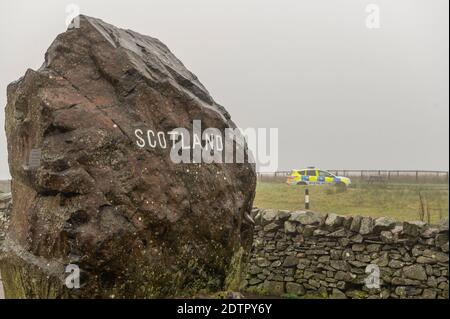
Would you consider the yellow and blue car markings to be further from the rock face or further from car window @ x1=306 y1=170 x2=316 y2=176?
the rock face

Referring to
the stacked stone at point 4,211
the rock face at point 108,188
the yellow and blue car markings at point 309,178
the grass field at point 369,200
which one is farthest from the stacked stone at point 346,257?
the yellow and blue car markings at point 309,178

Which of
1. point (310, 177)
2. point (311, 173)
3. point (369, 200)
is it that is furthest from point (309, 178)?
point (369, 200)

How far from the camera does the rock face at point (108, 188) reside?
4.86m

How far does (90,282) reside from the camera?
4793 millimetres

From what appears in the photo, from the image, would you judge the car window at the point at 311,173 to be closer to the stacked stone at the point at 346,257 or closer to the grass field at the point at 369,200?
the grass field at the point at 369,200

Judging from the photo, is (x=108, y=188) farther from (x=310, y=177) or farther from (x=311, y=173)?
(x=311, y=173)

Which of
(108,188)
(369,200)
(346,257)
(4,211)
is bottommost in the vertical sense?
(346,257)

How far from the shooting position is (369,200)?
48.8 feet

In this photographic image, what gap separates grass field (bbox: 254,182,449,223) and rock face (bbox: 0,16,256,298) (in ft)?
24.1

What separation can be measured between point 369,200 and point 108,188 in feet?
37.6

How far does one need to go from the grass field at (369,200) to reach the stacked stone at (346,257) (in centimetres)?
192

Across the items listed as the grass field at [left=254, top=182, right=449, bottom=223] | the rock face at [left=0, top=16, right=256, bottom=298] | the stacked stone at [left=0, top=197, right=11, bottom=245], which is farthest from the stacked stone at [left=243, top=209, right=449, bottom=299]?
the stacked stone at [left=0, top=197, right=11, bottom=245]

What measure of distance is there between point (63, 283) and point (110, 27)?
3.17 m
